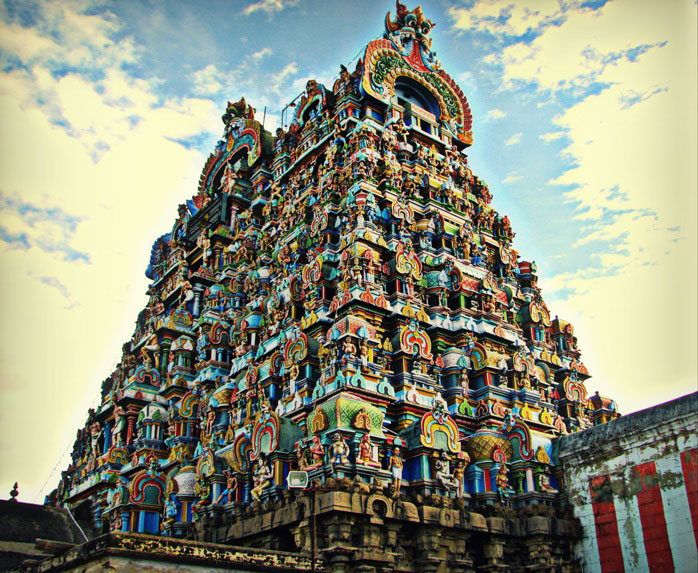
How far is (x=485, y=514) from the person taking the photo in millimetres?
18812

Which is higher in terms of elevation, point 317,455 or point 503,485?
point 317,455

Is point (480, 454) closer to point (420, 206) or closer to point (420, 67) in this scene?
point (420, 206)

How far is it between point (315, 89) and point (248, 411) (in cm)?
1496

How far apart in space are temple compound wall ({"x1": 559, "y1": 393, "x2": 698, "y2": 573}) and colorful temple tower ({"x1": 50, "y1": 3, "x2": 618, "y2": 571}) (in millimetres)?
778

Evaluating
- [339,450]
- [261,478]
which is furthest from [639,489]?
[261,478]

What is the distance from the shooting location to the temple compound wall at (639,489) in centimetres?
1641

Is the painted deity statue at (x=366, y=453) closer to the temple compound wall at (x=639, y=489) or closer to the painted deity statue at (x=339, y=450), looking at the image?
the painted deity statue at (x=339, y=450)

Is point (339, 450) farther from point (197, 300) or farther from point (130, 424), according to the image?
point (197, 300)

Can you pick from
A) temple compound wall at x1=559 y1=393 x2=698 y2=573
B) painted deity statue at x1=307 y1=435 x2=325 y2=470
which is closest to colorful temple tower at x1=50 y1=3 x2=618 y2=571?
painted deity statue at x1=307 y1=435 x2=325 y2=470

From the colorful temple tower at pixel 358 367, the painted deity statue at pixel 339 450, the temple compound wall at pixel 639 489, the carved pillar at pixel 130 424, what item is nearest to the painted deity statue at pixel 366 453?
the colorful temple tower at pixel 358 367

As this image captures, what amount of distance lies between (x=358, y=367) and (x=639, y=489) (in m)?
7.45

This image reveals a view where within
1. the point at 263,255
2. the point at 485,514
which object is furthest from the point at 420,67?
the point at 485,514

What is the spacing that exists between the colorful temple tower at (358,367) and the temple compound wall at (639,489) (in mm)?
778

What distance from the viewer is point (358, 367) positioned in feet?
61.6
